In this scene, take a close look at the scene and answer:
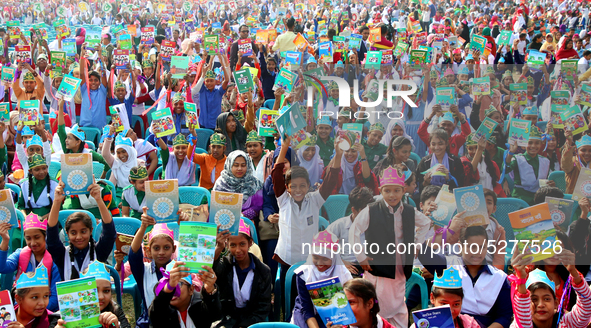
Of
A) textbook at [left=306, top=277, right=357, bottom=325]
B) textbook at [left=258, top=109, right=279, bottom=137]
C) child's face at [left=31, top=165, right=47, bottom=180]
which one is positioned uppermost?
textbook at [left=258, top=109, right=279, bottom=137]

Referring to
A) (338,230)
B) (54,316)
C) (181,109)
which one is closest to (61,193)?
(54,316)

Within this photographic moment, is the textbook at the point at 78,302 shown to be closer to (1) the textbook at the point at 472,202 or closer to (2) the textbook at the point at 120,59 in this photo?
(1) the textbook at the point at 472,202

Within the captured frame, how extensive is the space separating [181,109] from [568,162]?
16.3 ft

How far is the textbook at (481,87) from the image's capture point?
720cm

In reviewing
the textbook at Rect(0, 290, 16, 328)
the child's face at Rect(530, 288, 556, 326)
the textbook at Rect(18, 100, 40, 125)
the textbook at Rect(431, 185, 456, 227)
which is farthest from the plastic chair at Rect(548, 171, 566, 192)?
the textbook at Rect(18, 100, 40, 125)

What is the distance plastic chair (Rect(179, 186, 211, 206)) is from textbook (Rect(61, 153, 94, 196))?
1457mm

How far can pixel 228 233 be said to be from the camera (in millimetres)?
3660

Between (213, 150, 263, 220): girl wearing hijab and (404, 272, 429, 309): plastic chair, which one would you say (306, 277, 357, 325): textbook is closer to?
(404, 272, 429, 309): plastic chair

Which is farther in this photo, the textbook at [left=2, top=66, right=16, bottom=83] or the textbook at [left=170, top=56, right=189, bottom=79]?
the textbook at [left=170, top=56, right=189, bottom=79]

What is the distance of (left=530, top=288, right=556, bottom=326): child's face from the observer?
3221mm

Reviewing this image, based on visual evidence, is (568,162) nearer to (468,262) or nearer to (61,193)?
(468,262)

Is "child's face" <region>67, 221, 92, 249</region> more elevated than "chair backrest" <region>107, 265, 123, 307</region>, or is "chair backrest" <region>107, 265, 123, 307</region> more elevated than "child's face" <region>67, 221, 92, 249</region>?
"child's face" <region>67, 221, 92, 249</region>

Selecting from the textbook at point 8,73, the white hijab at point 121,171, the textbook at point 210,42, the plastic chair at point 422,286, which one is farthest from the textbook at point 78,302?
the textbook at point 210,42

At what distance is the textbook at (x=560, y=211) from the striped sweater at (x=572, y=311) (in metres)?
0.69
